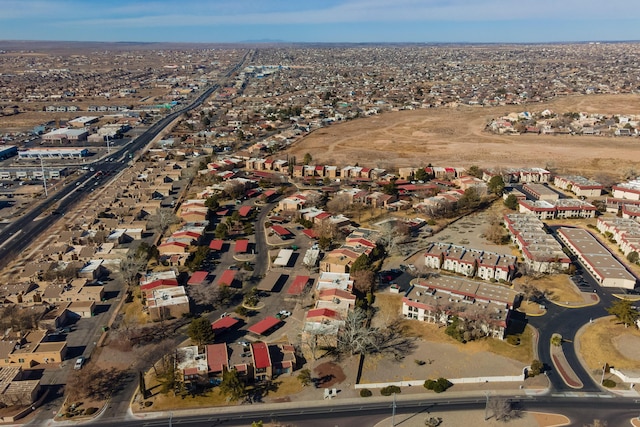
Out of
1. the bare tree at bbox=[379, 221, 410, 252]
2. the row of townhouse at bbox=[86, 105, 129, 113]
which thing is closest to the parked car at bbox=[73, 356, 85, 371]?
the bare tree at bbox=[379, 221, 410, 252]

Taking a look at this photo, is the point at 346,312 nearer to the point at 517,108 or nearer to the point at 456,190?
the point at 456,190

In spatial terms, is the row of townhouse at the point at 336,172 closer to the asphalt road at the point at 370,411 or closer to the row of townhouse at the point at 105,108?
the asphalt road at the point at 370,411

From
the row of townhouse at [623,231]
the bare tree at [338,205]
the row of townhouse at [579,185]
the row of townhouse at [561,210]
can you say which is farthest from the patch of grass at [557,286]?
the row of townhouse at [579,185]

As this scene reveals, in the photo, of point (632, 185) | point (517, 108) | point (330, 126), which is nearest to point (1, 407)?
point (632, 185)

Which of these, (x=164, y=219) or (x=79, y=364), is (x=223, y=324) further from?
(x=164, y=219)

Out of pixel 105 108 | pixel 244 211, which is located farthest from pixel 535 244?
pixel 105 108
